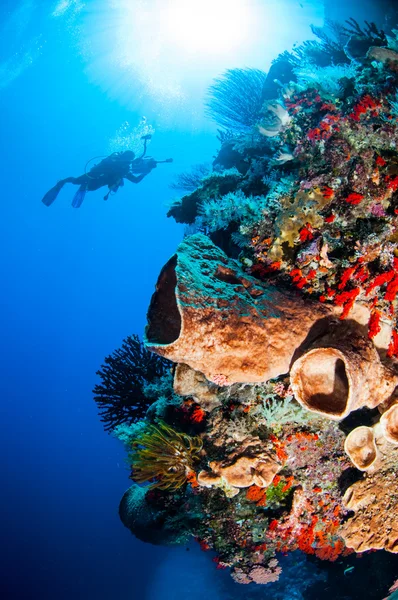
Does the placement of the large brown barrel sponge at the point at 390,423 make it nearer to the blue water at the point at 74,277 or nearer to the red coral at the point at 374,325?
the red coral at the point at 374,325

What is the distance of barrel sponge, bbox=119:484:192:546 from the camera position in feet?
16.7

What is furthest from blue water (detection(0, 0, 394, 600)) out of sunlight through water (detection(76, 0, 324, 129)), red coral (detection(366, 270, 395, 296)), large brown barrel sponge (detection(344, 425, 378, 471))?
large brown barrel sponge (detection(344, 425, 378, 471))

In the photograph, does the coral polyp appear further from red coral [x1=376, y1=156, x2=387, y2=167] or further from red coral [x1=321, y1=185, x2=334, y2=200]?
red coral [x1=376, y1=156, x2=387, y2=167]

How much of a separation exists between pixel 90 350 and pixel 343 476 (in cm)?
10282

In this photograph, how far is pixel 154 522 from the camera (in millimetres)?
5355

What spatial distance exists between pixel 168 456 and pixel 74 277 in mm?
116593

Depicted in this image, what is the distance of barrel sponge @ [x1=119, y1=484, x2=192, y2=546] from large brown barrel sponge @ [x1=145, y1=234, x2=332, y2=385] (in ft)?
10.3

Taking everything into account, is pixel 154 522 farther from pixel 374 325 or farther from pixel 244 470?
pixel 374 325

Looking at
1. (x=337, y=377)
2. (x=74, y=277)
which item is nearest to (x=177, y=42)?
(x=337, y=377)

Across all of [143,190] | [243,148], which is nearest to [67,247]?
[143,190]

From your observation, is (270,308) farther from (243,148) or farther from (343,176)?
(243,148)

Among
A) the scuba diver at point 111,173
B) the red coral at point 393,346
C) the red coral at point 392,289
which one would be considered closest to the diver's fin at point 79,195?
the scuba diver at point 111,173

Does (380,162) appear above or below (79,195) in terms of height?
below

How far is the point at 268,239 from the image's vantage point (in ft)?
13.3
